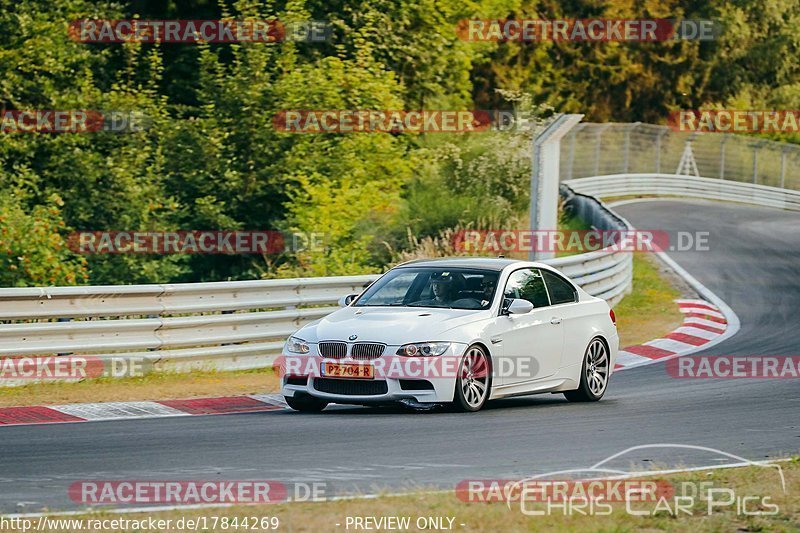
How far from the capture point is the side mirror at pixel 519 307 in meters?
12.0

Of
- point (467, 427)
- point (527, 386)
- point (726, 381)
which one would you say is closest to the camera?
point (467, 427)

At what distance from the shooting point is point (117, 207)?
3088 cm

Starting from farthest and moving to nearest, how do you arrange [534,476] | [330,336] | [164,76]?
[164,76], [330,336], [534,476]

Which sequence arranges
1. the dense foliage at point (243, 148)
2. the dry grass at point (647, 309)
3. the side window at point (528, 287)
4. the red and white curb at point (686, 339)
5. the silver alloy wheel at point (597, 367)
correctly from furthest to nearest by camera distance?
the dense foliage at point (243, 148) → the dry grass at point (647, 309) → the red and white curb at point (686, 339) → the silver alloy wheel at point (597, 367) → the side window at point (528, 287)

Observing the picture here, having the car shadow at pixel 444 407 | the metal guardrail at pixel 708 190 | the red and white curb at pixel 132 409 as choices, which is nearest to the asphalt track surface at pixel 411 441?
the car shadow at pixel 444 407

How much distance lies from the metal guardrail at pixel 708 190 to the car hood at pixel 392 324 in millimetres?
36758

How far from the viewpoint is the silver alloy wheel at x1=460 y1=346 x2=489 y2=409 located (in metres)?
11.5

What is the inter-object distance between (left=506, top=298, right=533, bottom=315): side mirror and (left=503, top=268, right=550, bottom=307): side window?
305 millimetres

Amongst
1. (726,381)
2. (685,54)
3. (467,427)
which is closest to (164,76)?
(726,381)

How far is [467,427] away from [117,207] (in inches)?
853

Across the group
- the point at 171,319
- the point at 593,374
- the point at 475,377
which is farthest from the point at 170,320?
the point at 593,374

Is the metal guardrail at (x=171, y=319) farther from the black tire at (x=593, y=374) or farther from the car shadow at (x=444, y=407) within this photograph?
the black tire at (x=593, y=374)

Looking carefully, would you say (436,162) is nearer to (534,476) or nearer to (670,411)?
(670,411)

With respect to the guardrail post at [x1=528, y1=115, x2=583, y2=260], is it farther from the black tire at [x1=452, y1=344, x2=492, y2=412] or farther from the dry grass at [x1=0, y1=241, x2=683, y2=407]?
the black tire at [x1=452, y1=344, x2=492, y2=412]
